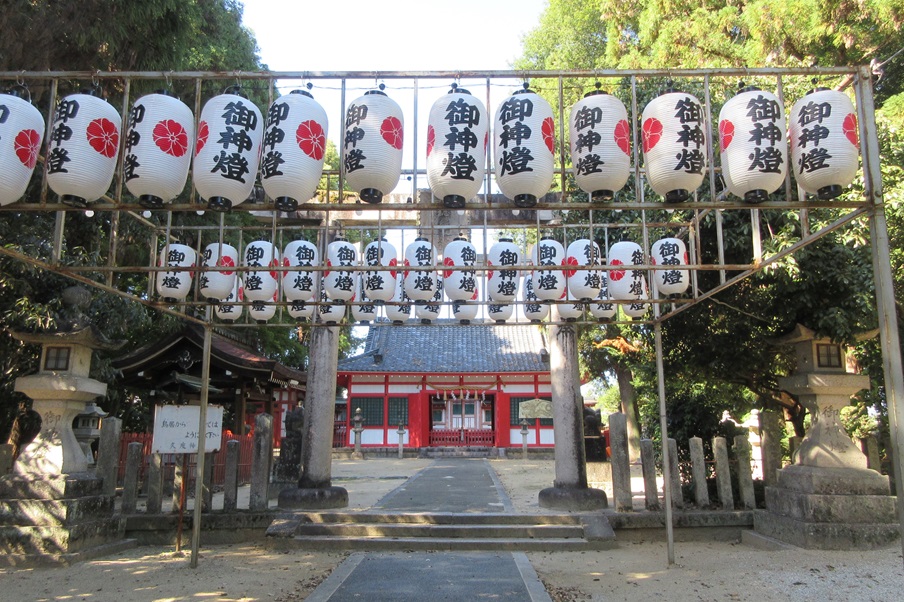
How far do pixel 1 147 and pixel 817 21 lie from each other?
14.0 meters

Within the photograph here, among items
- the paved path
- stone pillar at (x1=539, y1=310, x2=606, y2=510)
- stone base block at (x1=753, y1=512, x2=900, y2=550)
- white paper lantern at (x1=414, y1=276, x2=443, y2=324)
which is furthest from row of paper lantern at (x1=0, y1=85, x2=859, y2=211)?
stone pillar at (x1=539, y1=310, x2=606, y2=510)

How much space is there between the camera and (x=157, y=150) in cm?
450

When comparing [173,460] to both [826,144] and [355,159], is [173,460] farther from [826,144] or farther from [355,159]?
[826,144]

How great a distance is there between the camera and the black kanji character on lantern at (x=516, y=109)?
481 centimetres

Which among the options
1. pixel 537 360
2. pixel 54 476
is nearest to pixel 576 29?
pixel 537 360

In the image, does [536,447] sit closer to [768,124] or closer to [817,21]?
[817,21]

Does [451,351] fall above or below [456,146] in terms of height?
above

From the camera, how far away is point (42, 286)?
33.8 ft

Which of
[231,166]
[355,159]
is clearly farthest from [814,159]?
[231,166]

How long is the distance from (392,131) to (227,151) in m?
1.26

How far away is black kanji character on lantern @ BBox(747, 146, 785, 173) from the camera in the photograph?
4383 millimetres

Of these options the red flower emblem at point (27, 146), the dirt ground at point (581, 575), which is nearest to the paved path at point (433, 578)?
the dirt ground at point (581, 575)

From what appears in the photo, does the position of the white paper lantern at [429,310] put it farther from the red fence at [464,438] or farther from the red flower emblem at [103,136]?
the red fence at [464,438]

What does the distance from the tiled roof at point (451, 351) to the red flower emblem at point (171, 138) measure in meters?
21.6
